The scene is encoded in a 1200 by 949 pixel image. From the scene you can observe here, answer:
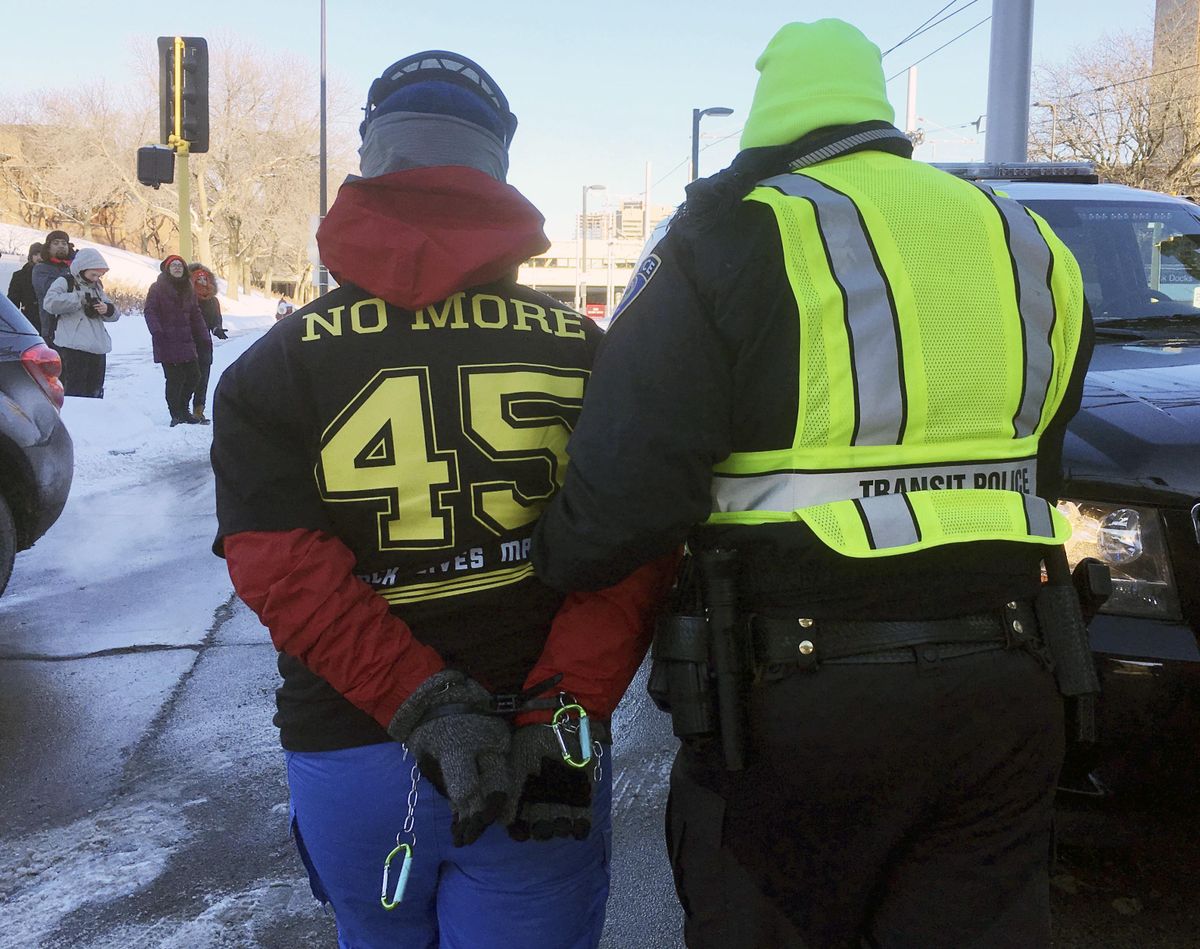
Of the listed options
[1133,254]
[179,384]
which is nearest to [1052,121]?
[179,384]

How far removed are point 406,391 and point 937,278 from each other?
813mm

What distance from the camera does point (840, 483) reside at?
1.62 metres

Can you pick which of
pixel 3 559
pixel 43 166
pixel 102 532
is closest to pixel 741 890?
pixel 3 559

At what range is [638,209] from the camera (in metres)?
69.6

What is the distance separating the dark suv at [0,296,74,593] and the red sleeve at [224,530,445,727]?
4.07 metres

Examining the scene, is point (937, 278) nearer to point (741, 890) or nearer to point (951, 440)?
point (951, 440)

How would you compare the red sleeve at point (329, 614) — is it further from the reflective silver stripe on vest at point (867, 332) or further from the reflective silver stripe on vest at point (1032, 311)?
the reflective silver stripe on vest at point (1032, 311)

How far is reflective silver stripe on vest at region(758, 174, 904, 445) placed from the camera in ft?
5.27

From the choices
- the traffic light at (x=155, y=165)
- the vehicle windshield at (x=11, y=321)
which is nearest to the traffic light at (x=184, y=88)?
the traffic light at (x=155, y=165)

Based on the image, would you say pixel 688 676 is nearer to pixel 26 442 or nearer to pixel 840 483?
pixel 840 483

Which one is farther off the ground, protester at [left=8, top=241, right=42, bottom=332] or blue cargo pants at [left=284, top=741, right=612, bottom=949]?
protester at [left=8, top=241, right=42, bottom=332]

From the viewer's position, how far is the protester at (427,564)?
165cm

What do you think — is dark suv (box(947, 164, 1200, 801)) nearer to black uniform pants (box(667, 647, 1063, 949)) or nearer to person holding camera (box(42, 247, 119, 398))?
black uniform pants (box(667, 647, 1063, 949))

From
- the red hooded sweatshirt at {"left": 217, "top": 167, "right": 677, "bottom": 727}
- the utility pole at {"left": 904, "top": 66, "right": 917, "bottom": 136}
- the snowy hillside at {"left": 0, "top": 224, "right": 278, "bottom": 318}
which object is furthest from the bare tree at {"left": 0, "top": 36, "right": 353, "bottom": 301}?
the red hooded sweatshirt at {"left": 217, "top": 167, "right": 677, "bottom": 727}
